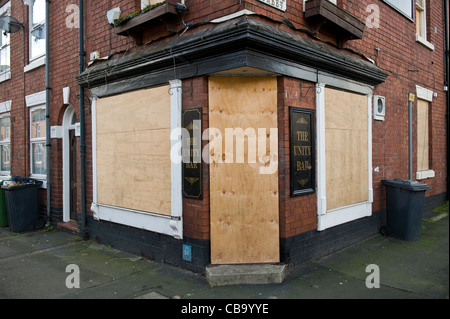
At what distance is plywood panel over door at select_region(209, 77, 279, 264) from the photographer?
16.4 feet

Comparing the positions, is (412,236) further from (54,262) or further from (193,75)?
(54,262)

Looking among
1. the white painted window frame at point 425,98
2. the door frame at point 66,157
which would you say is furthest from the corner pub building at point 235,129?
the white painted window frame at point 425,98

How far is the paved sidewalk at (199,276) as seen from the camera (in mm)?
4473

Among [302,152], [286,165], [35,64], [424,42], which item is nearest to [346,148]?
[302,152]

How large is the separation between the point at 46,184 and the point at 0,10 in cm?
602

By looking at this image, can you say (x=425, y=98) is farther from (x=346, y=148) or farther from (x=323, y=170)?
(x=323, y=170)

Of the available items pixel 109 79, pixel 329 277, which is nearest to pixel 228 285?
pixel 329 277

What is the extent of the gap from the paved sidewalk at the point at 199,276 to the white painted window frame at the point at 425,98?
2.37m

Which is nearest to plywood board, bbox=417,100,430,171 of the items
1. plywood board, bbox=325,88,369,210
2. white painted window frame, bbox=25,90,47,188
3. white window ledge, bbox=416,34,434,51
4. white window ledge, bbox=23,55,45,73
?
white window ledge, bbox=416,34,434,51

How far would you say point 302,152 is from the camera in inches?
213

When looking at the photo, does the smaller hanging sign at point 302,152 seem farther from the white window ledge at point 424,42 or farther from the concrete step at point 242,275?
the white window ledge at point 424,42

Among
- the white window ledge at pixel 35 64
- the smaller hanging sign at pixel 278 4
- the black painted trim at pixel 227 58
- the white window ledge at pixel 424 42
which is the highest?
the white window ledge at pixel 424 42

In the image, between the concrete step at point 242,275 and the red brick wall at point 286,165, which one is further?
the red brick wall at point 286,165

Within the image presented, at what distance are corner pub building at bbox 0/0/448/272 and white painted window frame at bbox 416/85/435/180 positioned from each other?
1.95 meters
